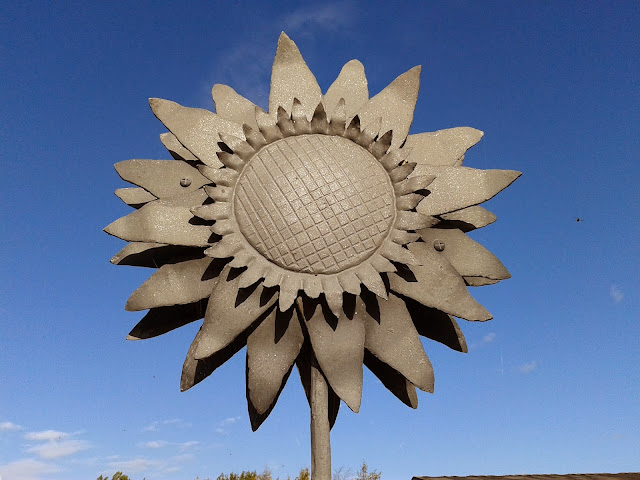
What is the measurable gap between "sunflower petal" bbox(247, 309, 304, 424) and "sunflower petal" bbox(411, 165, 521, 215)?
82.3 inches

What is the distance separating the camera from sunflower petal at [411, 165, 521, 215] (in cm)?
775

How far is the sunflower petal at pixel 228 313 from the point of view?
7.06 metres

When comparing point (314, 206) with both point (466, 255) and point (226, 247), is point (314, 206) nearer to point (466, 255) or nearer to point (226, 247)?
point (226, 247)

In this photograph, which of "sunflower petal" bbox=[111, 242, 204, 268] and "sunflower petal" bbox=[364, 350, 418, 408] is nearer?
"sunflower petal" bbox=[111, 242, 204, 268]

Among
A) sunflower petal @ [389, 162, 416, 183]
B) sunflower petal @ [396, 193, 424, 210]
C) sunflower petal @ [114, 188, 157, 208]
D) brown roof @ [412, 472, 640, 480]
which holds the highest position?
sunflower petal @ [114, 188, 157, 208]

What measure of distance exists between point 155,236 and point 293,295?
175cm

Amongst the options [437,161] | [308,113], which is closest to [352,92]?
[308,113]

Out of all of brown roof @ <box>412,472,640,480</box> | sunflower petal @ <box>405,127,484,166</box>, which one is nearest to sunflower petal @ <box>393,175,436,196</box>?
sunflower petal @ <box>405,127,484,166</box>

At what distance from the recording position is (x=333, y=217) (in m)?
7.16

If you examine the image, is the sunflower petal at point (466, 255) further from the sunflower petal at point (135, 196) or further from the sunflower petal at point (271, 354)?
the sunflower petal at point (135, 196)

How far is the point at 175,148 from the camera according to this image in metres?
8.21

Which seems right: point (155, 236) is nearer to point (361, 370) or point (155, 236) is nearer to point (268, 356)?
point (268, 356)

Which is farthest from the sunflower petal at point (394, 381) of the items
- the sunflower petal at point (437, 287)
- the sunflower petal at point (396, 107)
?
the sunflower petal at point (396, 107)

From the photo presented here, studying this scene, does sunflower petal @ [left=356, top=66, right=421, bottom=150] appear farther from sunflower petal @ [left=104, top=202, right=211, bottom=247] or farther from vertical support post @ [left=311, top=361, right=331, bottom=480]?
vertical support post @ [left=311, top=361, right=331, bottom=480]
